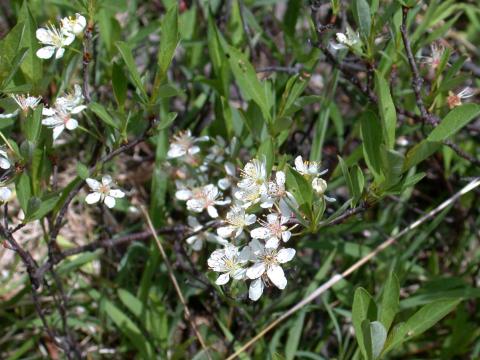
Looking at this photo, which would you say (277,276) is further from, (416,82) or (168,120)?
(416,82)

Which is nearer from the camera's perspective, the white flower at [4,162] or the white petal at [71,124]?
the white flower at [4,162]

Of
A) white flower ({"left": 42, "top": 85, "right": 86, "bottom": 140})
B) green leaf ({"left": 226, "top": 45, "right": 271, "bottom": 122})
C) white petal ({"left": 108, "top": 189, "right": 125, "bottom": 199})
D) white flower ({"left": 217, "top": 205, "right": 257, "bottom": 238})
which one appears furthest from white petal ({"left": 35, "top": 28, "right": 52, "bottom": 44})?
white flower ({"left": 217, "top": 205, "right": 257, "bottom": 238})

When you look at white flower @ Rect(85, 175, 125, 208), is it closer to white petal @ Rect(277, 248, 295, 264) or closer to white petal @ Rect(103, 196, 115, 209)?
white petal @ Rect(103, 196, 115, 209)

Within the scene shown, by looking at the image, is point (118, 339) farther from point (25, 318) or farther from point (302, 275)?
point (302, 275)

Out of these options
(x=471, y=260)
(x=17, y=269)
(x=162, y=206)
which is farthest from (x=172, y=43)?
(x=471, y=260)

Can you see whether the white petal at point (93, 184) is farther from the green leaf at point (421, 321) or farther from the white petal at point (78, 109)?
the green leaf at point (421, 321)

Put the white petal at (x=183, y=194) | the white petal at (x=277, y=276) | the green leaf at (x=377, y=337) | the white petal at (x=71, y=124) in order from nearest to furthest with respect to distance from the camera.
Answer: the green leaf at (x=377, y=337) < the white petal at (x=277, y=276) < the white petal at (x=71, y=124) < the white petal at (x=183, y=194)

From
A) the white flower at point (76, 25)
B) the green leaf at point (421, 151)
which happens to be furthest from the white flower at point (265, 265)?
the white flower at point (76, 25)

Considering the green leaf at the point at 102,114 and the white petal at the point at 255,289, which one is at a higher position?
the green leaf at the point at 102,114
